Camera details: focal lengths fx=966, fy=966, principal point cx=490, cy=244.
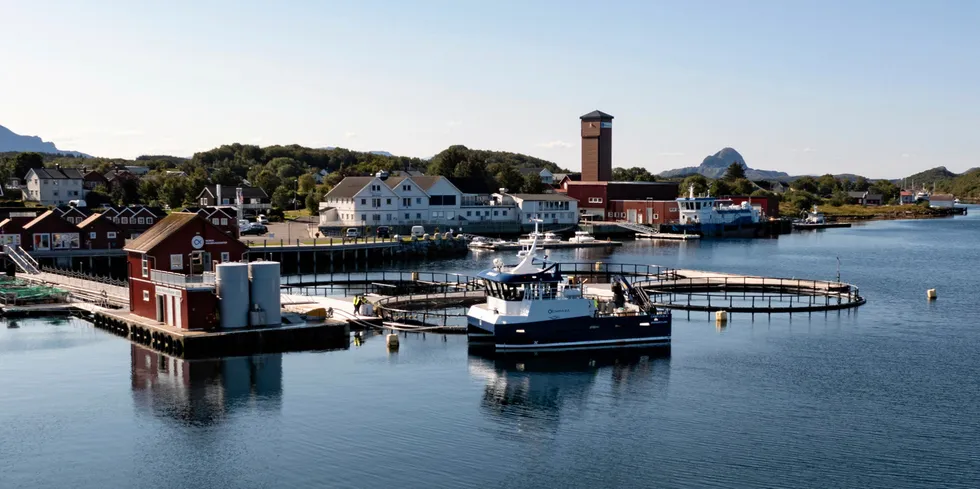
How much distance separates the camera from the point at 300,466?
29016mm

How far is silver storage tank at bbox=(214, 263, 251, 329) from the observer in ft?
143

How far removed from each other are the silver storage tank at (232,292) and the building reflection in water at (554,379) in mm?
10745

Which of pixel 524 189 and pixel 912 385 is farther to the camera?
pixel 524 189

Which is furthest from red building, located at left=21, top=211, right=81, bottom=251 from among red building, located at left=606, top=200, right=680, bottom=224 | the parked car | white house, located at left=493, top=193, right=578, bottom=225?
red building, located at left=606, top=200, right=680, bottom=224

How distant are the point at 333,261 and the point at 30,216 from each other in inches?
996

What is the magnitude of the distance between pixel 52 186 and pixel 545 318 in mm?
100314

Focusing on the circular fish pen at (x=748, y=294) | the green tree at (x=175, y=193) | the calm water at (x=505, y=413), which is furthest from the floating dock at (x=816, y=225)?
the calm water at (x=505, y=413)

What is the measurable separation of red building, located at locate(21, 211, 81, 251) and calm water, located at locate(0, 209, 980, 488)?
1013 inches

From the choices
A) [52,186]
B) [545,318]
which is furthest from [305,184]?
[545,318]

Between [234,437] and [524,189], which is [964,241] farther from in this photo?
[234,437]

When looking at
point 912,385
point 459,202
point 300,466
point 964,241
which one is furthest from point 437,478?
point 964,241

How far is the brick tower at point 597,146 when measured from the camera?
149m

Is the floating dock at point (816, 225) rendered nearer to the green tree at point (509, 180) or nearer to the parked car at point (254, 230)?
the green tree at point (509, 180)

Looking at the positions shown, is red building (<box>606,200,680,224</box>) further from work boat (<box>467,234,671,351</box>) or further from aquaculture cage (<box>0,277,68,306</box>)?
aquaculture cage (<box>0,277,68,306</box>)
